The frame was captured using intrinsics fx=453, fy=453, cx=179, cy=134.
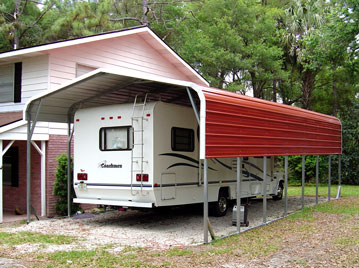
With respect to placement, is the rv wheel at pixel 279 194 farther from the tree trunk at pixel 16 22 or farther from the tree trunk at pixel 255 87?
the tree trunk at pixel 16 22

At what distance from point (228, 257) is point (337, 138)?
10701mm

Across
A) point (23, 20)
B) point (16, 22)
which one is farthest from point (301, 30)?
point (23, 20)

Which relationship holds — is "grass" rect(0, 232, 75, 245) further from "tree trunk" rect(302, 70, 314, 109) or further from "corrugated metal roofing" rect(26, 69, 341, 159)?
"tree trunk" rect(302, 70, 314, 109)

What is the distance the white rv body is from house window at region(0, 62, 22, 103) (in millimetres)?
3374

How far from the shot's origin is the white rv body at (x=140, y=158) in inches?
395

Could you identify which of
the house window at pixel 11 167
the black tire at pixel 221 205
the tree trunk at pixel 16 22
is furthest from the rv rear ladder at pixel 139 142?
the tree trunk at pixel 16 22

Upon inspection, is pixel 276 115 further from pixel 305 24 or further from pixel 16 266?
pixel 305 24

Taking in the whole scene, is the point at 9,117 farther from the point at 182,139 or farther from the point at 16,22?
the point at 16,22

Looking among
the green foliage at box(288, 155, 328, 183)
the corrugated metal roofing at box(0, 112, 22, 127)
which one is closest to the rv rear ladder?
the corrugated metal roofing at box(0, 112, 22, 127)

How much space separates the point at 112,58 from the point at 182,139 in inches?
220

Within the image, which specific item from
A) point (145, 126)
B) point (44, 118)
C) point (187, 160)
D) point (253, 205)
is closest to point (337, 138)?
point (253, 205)

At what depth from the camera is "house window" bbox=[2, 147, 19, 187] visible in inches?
544

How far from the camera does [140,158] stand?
10070mm

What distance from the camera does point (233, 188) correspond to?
12750 millimetres
